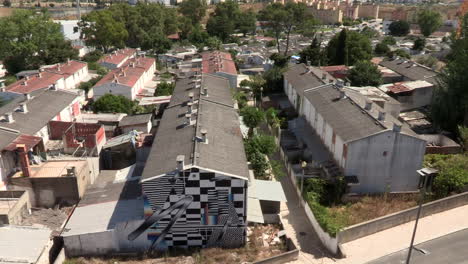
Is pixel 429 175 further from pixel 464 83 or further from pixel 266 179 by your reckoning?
pixel 464 83

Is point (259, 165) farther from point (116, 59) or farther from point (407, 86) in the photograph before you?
point (116, 59)

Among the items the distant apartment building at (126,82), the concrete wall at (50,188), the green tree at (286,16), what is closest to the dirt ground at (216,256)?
the concrete wall at (50,188)

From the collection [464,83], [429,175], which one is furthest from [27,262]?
[464,83]

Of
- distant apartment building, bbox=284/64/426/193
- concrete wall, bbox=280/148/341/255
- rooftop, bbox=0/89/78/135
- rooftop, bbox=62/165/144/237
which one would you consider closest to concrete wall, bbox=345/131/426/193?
distant apartment building, bbox=284/64/426/193

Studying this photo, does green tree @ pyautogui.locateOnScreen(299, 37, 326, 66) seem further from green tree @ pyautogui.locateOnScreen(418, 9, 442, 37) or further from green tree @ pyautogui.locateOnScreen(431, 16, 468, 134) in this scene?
green tree @ pyautogui.locateOnScreen(418, 9, 442, 37)

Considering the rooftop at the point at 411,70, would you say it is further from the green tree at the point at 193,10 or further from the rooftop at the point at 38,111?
the green tree at the point at 193,10

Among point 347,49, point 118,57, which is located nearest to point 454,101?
point 347,49
